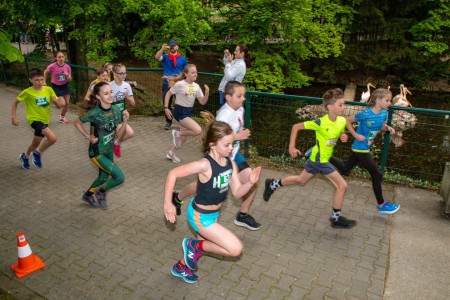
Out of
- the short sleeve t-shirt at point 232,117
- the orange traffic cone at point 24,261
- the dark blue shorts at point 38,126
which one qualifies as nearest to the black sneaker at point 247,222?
the short sleeve t-shirt at point 232,117

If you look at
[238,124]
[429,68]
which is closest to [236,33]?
[429,68]

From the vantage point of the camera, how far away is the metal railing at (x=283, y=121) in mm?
7629

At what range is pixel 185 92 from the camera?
7598mm

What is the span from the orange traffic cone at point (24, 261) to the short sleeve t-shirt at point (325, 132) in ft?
13.0

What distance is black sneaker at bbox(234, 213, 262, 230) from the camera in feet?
18.7

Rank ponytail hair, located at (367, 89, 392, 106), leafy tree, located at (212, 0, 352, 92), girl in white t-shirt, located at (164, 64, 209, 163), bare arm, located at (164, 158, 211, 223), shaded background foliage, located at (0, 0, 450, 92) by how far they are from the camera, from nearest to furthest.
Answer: bare arm, located at (164, 158, 211, 223) → ponytail hair, located at (367, 89, 392, 106) → girl in white t-shirt, located at (164, 64, 209, 163) → shaded background foliage, located at (0, 0, 450, 92) → leafy tree, located at (212, 0, 352, 92)

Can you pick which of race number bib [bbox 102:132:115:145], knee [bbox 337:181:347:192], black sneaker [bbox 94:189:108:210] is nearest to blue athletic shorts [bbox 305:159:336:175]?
knee [bbox 337:181:347:192]

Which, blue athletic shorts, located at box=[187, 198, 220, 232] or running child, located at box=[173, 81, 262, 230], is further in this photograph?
running child, located at box=[173, 81, 262, 230]

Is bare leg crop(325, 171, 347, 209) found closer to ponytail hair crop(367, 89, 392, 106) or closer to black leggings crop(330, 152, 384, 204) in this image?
black leggings crop(330, 152, 384, 204)

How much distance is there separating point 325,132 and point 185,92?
3.29 meters

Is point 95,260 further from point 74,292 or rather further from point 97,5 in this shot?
point 97,5

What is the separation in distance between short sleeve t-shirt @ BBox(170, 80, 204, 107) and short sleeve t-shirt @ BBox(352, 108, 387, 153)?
3271mm

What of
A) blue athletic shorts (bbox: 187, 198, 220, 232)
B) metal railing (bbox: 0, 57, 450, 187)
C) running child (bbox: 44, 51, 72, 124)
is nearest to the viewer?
blue athletic shorts (bbox: 187, 198, 220, 232)

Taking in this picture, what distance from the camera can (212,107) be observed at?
10.7 meters
